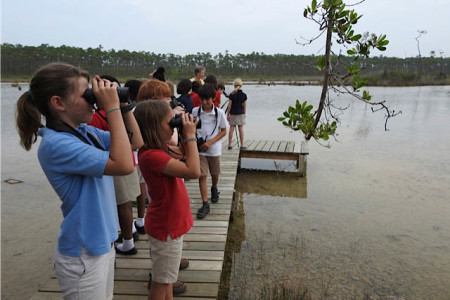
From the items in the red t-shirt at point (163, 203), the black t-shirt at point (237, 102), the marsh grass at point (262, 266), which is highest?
the black t-shirt at point (237, 102)

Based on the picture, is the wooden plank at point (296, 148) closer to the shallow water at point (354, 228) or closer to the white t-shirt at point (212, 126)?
the shallow water at point (354, 228)

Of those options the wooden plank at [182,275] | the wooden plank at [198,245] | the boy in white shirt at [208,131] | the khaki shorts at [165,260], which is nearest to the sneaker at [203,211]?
the boy in white shirt at [208,131]

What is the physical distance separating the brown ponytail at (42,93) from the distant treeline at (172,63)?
5135 centimetres

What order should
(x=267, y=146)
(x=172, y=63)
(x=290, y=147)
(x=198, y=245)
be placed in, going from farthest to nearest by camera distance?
(x=172, y=63) < (x=267, y=146) < (x=290, y=147) < (x=198, y=245)

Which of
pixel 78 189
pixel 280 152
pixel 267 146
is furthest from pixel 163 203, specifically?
pixel 267 146

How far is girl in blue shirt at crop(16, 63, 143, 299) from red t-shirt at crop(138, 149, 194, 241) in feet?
1.35

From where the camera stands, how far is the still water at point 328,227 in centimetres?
331

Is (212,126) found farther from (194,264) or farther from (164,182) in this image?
(164,182)

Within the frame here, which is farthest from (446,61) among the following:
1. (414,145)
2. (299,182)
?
(299,182)

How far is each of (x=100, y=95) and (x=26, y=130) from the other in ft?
1.16

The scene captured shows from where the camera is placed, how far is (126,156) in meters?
1.30

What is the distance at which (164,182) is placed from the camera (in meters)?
1.80

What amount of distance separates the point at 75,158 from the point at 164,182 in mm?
627

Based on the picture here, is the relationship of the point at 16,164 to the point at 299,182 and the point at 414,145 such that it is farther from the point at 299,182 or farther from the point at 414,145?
the point at 414,145
